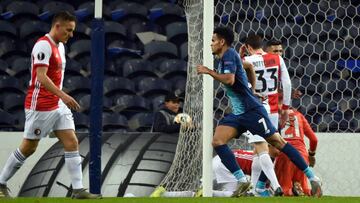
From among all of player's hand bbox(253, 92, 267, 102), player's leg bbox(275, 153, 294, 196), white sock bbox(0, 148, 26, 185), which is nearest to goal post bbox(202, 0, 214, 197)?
player's hand bbox(253, 92, 267, 102)

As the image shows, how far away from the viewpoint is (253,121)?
8.02 metres

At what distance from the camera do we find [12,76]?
12992mm

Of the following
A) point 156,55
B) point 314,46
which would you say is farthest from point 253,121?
point 156,55

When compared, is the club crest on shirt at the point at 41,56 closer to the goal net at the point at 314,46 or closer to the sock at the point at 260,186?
the sock at the point at 260,186

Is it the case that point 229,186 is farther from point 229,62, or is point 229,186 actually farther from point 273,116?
point 229,62

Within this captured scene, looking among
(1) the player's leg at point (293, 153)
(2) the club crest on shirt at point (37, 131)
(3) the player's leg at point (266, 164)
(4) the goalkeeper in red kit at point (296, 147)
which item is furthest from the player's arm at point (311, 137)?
(2) the club crest on shirt at point (37, 131)

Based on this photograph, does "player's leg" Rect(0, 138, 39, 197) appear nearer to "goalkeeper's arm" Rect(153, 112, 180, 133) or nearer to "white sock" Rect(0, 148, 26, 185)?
"white sock" Rect(0, 148, 26, 185)

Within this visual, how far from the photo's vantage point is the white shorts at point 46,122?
24.5 ft

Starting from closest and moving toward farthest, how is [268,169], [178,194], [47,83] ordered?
1. [47,83]
2. [268,169]
3. [178,194]

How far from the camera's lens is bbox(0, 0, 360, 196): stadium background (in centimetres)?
1169

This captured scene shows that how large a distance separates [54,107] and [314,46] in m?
5.43

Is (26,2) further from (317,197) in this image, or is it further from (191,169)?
(317,197)

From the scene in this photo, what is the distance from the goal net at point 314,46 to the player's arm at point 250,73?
2.02 metres

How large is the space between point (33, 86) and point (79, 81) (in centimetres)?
526
